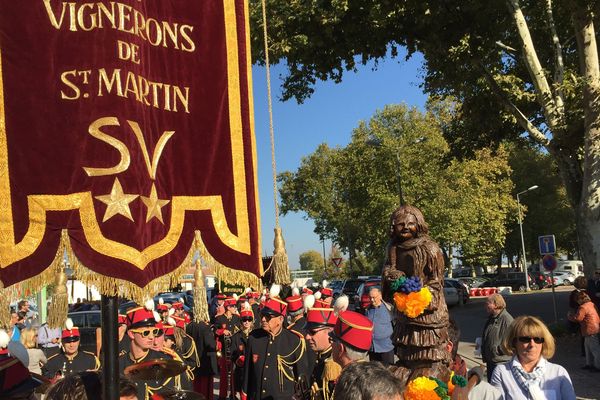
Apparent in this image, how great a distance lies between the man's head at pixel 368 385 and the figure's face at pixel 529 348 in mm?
1910

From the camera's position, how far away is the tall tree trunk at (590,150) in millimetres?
12391

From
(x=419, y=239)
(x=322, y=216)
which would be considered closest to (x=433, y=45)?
(x=419, y=239)

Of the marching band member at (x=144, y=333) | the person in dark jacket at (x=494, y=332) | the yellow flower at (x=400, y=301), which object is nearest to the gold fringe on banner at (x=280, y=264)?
the yellow flower at (x=400, y=301)

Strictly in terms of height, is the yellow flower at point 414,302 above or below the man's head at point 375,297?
above

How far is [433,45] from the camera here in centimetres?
1325

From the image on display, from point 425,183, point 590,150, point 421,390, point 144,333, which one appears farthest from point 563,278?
point 421,390

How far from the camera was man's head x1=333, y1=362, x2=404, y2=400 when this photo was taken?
229 cm

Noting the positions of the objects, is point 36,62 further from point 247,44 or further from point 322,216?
point 322,216

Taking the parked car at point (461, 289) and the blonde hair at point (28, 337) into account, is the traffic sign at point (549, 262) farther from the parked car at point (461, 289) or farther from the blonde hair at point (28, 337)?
the parked car at point (461, 289)

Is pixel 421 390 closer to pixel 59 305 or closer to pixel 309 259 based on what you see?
pixel 59 305

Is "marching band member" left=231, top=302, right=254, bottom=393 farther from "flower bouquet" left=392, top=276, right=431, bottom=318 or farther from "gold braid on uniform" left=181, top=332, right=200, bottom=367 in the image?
"flower bouquet" left=392, top=276, right=431, bottom=318

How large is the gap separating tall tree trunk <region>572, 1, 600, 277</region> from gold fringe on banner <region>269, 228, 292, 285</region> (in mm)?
11217

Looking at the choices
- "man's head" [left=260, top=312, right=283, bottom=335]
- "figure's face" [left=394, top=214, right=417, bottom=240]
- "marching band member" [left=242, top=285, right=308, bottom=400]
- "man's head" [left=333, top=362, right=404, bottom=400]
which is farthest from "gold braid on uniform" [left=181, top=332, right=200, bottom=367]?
"man's head" [left=333, top=362, right=404, bottom=400]

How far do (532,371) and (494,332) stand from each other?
3.61m
